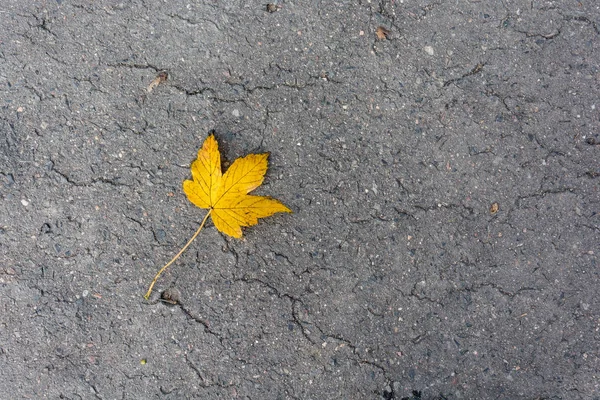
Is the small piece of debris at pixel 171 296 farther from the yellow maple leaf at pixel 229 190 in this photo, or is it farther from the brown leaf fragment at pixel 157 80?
the brown leaf fragment at pixel 157 80

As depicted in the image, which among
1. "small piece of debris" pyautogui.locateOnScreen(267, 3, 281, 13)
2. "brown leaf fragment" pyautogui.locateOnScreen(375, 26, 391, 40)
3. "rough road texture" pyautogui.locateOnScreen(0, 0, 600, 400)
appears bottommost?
"rough road texture" pyautogui.locateOnScreen(0, 0, 600, 400)

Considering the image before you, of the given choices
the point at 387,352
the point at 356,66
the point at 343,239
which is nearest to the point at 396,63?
the point at 356,66

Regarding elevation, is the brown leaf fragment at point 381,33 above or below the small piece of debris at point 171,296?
above

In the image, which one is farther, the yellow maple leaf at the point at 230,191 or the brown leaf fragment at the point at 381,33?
the brown leaf fragment at the point at 381,33

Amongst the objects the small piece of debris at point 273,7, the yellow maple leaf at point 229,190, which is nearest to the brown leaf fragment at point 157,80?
the yellow maple leaf at point 229,190

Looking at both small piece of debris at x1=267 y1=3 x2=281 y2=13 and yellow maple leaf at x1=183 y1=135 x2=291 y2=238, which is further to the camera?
small piece of debris at x1=267 y1=3 x2=281 y2=13

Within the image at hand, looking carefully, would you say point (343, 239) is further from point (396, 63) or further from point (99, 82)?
point (99, 82)

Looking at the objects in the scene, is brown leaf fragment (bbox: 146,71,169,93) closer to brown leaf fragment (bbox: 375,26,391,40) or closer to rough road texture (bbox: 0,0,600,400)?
rough road texture (bbox: 0,0,600,400)

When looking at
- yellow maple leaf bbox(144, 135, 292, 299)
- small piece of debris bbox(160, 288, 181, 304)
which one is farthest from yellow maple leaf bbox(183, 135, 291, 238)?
small piece of debris bbox(160, 288, 181, 304)

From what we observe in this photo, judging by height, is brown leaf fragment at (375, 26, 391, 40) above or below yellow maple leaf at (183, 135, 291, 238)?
above
